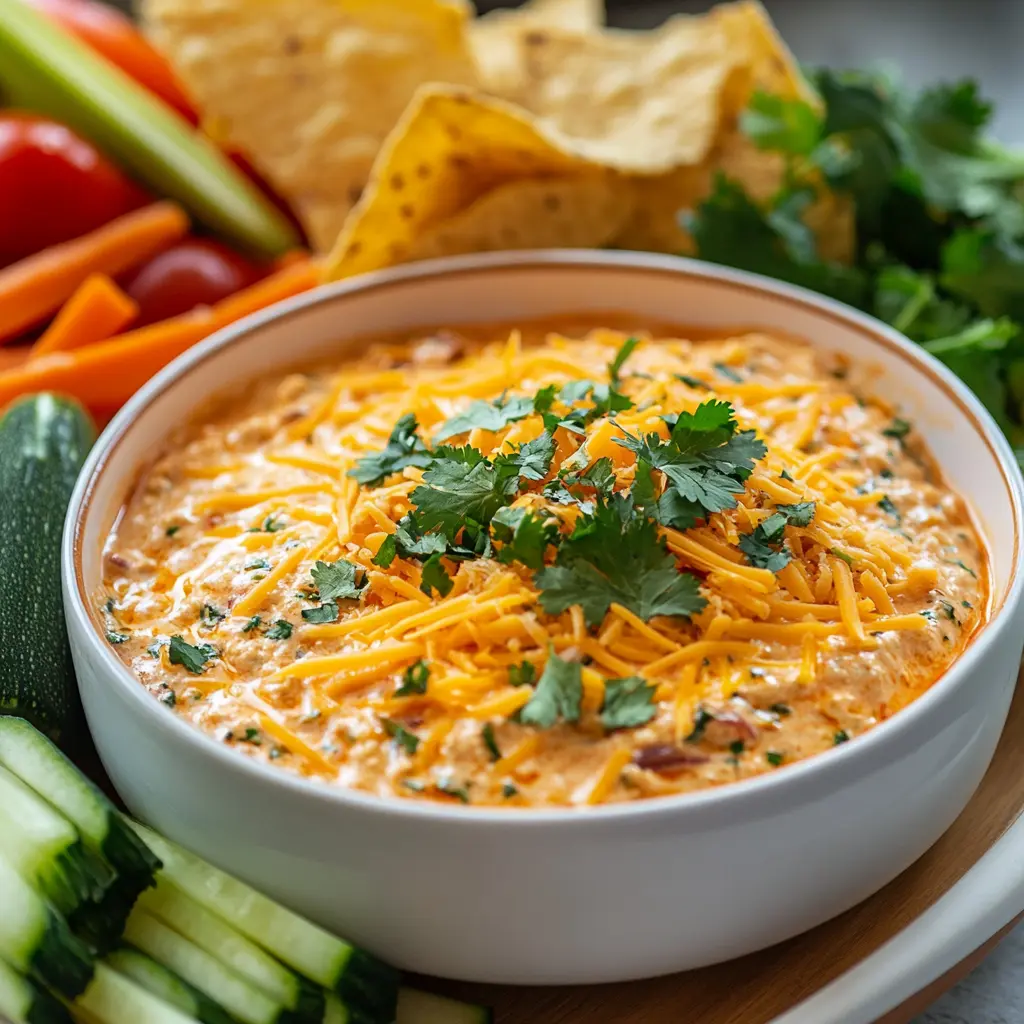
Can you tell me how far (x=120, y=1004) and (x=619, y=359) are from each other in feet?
5.18

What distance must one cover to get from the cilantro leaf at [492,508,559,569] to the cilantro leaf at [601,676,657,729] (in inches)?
9.9

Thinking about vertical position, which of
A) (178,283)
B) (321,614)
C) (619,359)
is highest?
(619,359)

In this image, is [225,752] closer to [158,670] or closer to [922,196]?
[158,670]

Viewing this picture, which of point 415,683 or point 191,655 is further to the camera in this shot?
point 191,655

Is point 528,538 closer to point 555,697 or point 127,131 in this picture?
point 555,697

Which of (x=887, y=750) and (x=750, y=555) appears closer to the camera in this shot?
(x=887, y=750)

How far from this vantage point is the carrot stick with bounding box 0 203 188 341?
12.3 feet

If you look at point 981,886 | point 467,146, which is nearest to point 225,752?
point 981,886

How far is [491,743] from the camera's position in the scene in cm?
195

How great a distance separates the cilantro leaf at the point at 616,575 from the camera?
80.7 inches

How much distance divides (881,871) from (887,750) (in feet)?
0.91

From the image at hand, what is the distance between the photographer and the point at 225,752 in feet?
6.28

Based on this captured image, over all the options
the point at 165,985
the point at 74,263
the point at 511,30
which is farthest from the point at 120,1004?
the point at 511,30

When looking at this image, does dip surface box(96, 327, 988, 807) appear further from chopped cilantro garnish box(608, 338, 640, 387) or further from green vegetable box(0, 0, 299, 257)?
green vegetable box(0, 0, 299, 257)
